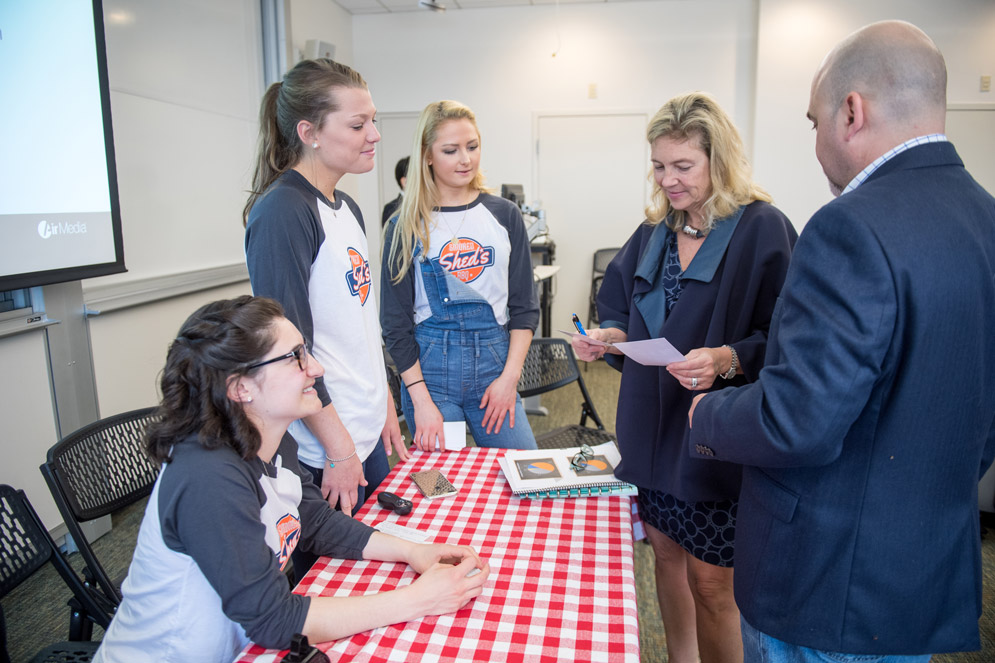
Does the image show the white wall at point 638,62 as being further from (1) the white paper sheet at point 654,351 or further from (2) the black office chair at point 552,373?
(1) the white paper sheet at point 654,351

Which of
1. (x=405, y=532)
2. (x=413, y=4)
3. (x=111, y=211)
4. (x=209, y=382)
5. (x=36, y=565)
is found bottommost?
(x=36, y=565)

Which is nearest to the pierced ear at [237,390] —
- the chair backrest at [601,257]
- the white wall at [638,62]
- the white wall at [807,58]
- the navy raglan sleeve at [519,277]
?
the navy raglan sleeve at [519,277]

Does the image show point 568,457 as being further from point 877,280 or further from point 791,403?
point 877,280

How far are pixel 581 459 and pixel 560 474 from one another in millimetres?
92

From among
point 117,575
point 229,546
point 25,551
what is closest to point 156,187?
point 117,575

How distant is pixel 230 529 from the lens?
95cm

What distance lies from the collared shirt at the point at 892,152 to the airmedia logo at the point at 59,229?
2.61 m

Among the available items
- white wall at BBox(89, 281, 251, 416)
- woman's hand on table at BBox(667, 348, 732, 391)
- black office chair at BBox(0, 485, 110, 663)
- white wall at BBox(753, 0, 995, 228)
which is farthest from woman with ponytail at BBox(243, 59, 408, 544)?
white wall at BBox(753, 0, 995, 228)

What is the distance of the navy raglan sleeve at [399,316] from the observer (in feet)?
6.26

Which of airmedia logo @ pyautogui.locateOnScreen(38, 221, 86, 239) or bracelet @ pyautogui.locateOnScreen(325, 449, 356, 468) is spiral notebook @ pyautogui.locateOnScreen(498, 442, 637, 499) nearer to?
bracelet @ pyautogui.locateOnScreen(325, 449, 356, 468)

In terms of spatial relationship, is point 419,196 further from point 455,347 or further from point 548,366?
point 548,366

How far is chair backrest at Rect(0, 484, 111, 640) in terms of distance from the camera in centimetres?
132

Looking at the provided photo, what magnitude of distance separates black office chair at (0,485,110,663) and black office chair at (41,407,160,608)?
A: 0.16ft

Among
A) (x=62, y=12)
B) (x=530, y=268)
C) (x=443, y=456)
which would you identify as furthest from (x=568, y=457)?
(x=62, y=12)
